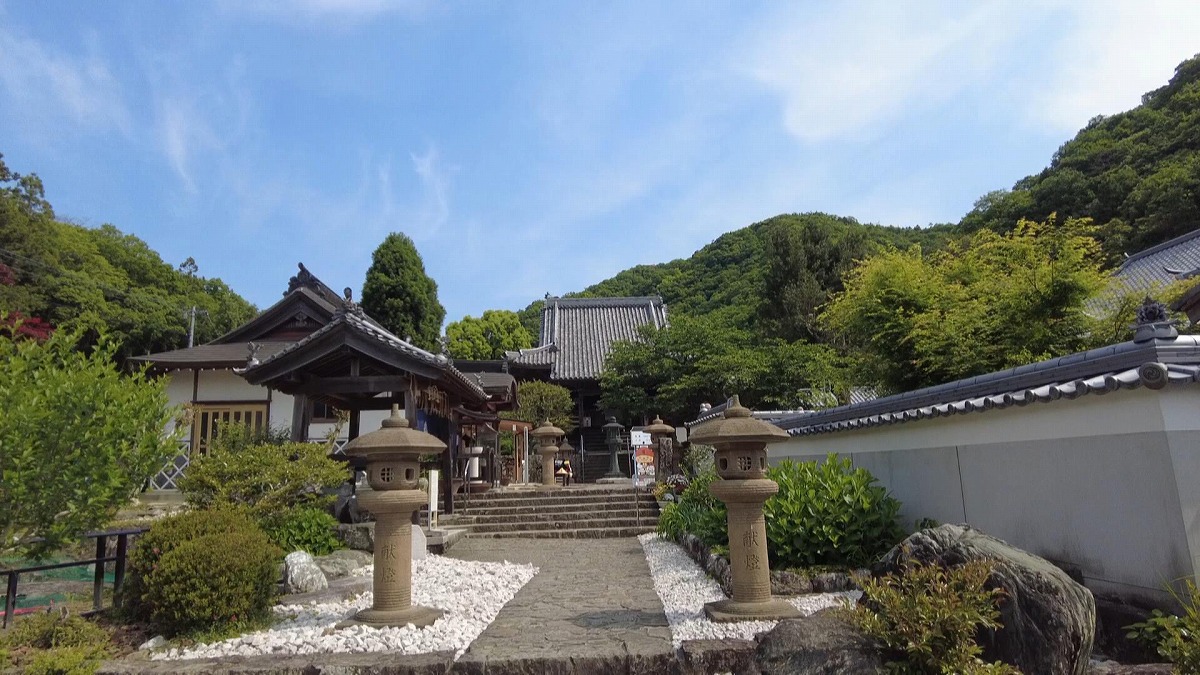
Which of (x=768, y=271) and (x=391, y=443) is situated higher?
(x=768, y=271)

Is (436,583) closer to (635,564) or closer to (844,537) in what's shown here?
(635,564)

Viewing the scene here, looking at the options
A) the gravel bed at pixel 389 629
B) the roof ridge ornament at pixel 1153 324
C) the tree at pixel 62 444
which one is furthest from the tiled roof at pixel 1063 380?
the tree at pixel 62 444

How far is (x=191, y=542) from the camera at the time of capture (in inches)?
235

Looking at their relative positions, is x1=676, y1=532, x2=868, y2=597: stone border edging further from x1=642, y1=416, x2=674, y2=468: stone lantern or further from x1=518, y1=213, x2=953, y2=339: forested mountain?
x1=518, y1=213, x2=953, y2=339: forested mountain

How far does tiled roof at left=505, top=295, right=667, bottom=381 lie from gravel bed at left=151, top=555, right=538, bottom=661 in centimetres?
1985

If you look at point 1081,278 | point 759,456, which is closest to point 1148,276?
point 1081,278

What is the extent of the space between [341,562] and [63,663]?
3.90 meters

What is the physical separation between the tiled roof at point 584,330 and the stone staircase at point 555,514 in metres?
12.6

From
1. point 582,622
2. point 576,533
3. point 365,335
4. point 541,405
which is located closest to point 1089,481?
point 582,622

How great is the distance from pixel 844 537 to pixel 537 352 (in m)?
24.6

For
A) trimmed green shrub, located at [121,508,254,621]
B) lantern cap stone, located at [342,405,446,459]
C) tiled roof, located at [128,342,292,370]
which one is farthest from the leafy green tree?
tiled roof, located at [128,342,292,370]

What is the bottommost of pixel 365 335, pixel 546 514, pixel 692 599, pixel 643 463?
pixel 692 599

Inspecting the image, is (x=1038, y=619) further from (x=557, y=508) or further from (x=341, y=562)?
(x=557, y=508)

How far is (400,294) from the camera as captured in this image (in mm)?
30875
